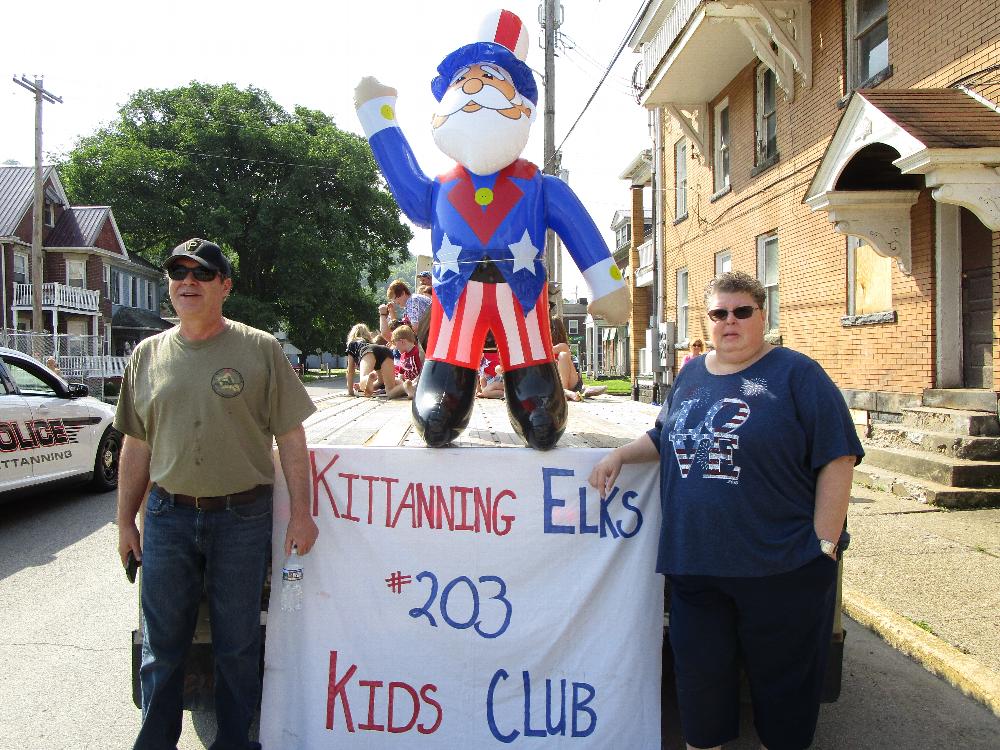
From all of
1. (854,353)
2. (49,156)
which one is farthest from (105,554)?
(49,156)

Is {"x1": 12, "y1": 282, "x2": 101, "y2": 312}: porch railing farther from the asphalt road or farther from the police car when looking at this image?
the asphalt road

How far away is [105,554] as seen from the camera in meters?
5.70

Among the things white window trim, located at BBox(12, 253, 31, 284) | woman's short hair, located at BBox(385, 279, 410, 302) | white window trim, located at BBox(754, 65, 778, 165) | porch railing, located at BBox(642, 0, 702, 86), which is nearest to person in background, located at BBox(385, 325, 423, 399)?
woman's short hair, located at BBox(385, 279, 410, 302)

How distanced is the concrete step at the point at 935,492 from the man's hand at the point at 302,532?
5.76 meters

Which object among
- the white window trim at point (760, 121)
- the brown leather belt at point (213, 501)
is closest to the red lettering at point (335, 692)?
the brown leather belt at point (213, 501)

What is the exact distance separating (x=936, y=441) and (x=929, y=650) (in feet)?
13.4

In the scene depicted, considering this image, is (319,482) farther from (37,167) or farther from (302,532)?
(37,167)

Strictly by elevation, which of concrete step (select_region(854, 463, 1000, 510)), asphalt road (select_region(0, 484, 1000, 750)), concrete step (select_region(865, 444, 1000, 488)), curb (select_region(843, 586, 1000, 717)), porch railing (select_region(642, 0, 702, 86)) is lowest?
asphalt road (select_region(0, 484, 1000, 750))

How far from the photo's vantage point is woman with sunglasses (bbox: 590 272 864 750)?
230cm

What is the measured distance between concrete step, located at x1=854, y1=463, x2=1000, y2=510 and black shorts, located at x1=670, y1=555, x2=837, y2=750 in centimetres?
466

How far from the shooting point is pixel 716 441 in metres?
2.37

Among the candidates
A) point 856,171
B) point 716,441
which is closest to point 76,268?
point 856,171

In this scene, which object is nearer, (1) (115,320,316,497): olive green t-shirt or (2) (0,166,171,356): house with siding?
(1) (115,320,316,497): olive green t-shirt

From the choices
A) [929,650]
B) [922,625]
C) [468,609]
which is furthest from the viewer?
[922,625]
